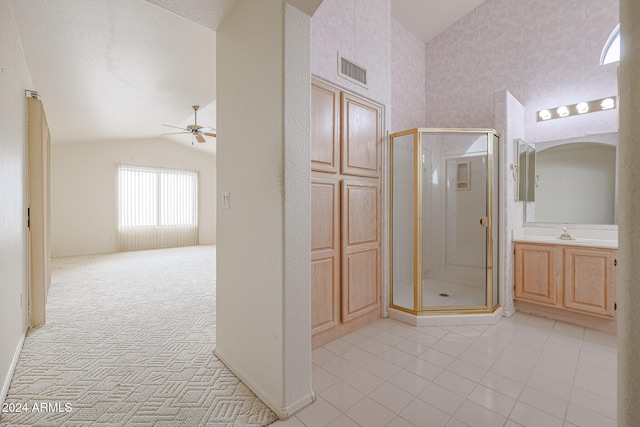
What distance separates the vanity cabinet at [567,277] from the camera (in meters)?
2.65

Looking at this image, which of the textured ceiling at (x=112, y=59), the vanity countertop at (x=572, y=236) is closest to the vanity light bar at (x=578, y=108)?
the vanity countertop at (x=572, y=236)

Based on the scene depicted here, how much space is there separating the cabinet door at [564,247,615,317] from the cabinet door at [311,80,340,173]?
254cm

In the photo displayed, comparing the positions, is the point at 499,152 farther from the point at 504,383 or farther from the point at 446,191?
the point at 504,383

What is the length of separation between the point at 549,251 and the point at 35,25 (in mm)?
5051

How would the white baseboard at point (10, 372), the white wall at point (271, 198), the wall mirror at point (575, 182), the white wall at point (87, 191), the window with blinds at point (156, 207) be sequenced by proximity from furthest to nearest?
the window with blinds at point (156, 207)
the white wall at point (87, 191)
the wall mirror at point (575, 182)
the white baseboard at point (10, 372)
the white wall at point (271, 198)

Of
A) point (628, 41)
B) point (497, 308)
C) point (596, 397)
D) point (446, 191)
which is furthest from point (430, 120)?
point (628, 41)

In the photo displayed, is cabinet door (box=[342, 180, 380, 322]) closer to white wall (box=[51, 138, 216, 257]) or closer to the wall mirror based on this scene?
the wall mirror

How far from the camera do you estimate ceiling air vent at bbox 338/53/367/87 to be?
8.45ft

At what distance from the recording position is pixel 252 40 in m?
1.76

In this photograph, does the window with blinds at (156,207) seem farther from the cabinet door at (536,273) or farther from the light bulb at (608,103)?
the light bulb at (608,103)

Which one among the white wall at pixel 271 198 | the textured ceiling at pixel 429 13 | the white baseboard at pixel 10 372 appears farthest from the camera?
the textured ceiling at pixel 429 13

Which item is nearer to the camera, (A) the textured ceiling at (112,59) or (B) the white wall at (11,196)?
(B) the white wall at (11,196)

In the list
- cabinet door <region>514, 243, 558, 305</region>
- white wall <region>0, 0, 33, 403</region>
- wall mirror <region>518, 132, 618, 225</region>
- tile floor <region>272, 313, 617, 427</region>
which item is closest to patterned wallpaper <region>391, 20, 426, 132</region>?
wall mirror <region>518, 132, 618, 225</region>

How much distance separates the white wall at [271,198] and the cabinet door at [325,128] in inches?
25.8
